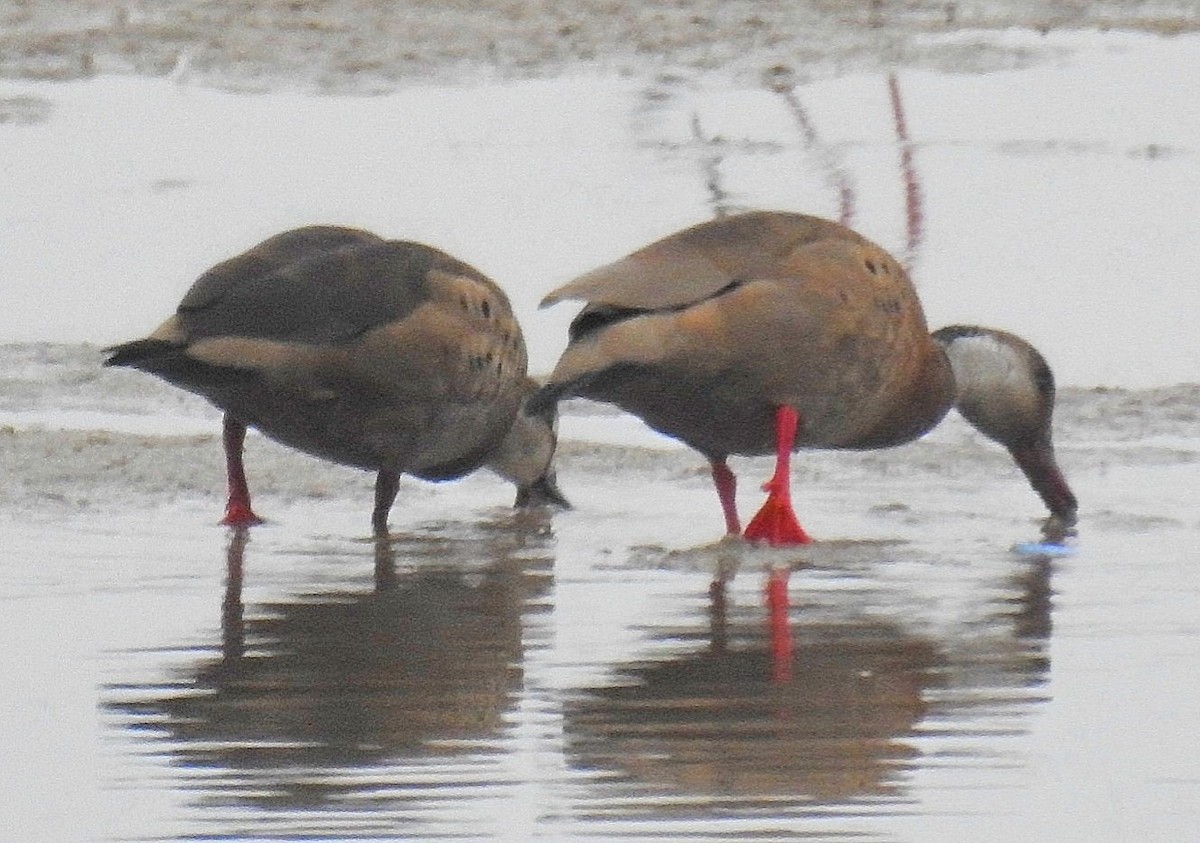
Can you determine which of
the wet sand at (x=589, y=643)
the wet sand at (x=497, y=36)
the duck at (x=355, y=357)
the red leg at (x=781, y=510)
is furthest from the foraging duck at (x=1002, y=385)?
the wet sand at (x=497, y=36)

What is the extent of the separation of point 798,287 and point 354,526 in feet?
4.58

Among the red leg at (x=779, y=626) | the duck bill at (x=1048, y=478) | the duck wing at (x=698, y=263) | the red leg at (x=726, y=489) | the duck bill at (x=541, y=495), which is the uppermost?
the duck wing at (x=698, y=263)

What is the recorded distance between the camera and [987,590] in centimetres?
712

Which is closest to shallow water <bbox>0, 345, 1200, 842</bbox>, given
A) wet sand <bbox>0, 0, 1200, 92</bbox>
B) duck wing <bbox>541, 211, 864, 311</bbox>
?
duck wing <bbox>541, 211, 864, 311</bbox>

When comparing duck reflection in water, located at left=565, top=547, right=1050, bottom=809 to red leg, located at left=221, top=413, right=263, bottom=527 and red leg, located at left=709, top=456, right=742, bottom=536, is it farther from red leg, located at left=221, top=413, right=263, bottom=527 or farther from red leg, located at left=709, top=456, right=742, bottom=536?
red leg, located at left=221, top=413, right=263, bottom=527

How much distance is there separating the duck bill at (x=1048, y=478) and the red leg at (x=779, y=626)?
1.30m

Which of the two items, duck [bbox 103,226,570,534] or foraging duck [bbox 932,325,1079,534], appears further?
foraging duck [bbox 932,325,1079,534]

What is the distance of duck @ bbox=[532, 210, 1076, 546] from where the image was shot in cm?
779

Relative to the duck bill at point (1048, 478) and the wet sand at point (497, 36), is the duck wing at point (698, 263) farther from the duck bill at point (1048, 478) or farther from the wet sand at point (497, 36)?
the wet sand at point (497, 36)

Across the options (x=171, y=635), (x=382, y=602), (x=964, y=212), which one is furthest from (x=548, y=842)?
(x=964, y=212)

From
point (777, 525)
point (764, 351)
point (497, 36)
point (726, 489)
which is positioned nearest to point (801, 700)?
point (777, 525)

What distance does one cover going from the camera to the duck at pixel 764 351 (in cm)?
779

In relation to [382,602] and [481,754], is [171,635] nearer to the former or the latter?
[382,602]

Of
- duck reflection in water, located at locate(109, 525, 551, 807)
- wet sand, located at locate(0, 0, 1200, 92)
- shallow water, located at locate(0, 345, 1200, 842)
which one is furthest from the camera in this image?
wet sand, located at locate(0, 0, 1200, 92)
